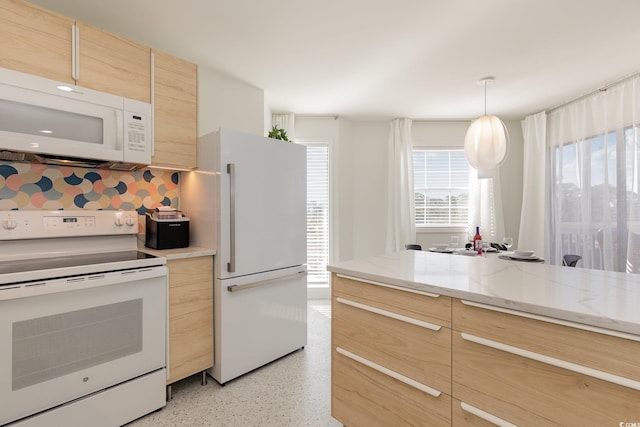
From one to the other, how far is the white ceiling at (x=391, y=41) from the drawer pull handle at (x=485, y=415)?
2.25m

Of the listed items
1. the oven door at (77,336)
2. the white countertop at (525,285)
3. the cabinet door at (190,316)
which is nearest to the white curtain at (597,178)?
the white countertop at (525,285)

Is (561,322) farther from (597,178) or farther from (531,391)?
(597,178)

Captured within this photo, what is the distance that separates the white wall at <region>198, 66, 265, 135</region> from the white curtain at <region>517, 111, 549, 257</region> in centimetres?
383

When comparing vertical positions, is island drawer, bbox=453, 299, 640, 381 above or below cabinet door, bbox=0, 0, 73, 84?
below

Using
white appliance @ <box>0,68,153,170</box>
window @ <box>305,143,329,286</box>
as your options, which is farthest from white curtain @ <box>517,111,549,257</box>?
white appliance @ <box>0,68,153,170</box>

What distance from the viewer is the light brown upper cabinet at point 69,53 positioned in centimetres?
159

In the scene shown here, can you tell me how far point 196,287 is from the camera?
2.07 m

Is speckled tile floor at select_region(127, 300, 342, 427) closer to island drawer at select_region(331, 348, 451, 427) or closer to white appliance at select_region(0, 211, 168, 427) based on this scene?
white appliance at select_region(0, 211, 168, 427)

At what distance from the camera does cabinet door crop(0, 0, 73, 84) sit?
1567 mm

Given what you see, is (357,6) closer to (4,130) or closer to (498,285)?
(498,285)

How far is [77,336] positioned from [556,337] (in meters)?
2.13

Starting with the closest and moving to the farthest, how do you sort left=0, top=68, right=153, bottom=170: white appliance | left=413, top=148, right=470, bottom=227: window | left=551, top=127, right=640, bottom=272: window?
left=0, top=68, right=153, bottom=170: white appliance < left=551, top=127, right=640, bottom=272: window < left=413, top=148, right=470, bottom=227: window

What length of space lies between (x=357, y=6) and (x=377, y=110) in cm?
219

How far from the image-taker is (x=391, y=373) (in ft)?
4.38
